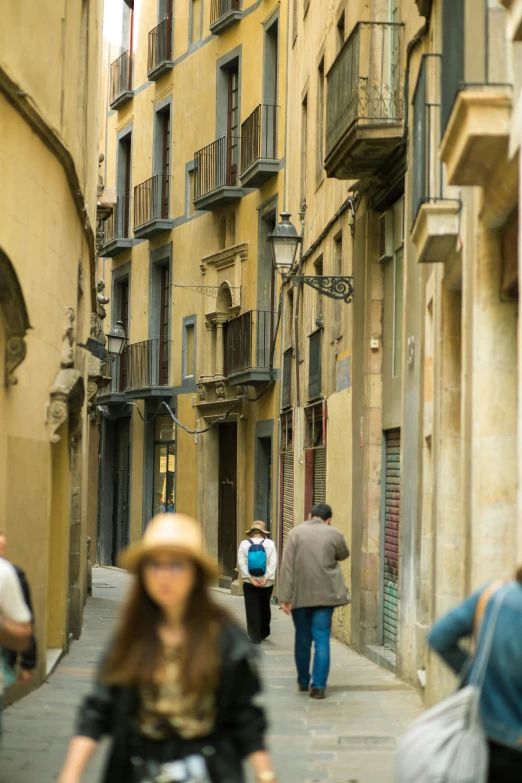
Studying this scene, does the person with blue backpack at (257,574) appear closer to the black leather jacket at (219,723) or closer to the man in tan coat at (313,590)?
the man in tan coat at (313,590)

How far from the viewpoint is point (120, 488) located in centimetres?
3697

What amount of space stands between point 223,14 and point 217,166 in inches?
128

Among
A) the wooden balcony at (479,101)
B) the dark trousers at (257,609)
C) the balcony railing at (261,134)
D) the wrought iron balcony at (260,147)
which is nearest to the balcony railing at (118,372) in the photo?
the wrought iron balcony at (260,147)

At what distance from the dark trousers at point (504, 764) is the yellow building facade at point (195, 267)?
→ 21.4m

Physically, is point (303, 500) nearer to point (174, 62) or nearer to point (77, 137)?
point (77, 137)

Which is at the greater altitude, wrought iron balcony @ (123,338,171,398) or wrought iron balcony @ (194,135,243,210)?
wrought iron balcony @ (194,135,243,210)

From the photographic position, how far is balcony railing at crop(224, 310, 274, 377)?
26984 millimetres

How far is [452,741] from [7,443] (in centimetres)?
756

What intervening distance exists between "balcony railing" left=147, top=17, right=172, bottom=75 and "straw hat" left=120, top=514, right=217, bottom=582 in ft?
100

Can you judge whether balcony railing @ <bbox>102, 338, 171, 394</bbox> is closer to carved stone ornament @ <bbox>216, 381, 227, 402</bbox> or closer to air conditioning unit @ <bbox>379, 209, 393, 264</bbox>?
carved stone ornament @ <bbox>216, 381, 227, 402</bbox>

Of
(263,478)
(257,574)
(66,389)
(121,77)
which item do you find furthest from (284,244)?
(121,77)

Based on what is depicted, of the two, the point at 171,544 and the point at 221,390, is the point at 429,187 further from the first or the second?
the point at 221,390

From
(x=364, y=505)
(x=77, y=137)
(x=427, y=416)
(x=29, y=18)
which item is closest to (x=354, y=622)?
(x=364, y=505)

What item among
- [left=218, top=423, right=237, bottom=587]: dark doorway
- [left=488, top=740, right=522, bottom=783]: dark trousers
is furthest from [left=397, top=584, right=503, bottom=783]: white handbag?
[left=218, top=423, right=237, bottom=587]: dark doorway
